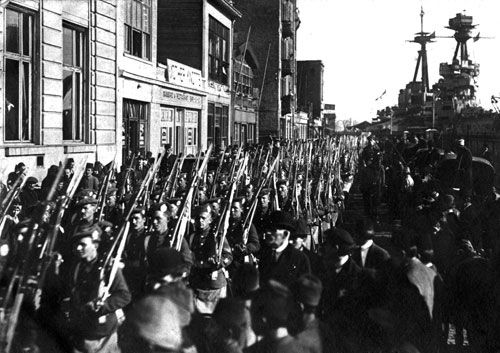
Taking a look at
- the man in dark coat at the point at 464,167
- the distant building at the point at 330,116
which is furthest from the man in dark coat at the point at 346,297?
the distant building at the point at 330,116

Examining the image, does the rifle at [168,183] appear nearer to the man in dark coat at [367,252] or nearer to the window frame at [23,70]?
the man in dark coat at [367,252]

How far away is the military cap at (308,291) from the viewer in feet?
14.7

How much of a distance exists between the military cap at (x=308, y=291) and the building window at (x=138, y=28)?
16447 mm

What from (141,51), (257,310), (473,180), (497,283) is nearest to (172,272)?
(257,310)

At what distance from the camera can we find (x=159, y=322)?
4371 millimetres

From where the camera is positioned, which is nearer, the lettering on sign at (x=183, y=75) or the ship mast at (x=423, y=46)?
the lettering on sign at (x=183, y=75)

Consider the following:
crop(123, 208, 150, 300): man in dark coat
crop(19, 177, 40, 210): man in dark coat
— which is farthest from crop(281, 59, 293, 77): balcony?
crop(123, 208, 150, 300): man in dark coat

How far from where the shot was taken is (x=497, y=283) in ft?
19.0

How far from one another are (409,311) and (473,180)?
9.95m

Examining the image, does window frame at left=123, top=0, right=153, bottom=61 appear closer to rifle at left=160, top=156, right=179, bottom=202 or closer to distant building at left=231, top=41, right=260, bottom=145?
rifle at left=160, top=156, right=179, bottom=202

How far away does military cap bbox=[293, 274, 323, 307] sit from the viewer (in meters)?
4.47

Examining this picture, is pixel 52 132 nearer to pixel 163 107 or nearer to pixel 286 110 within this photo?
pixel 163 107

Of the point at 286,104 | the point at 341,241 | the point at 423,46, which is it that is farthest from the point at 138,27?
the point at 423,46

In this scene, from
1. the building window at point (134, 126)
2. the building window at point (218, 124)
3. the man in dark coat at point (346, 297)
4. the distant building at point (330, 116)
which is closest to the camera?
the man in dark coat at point (346, 297)
